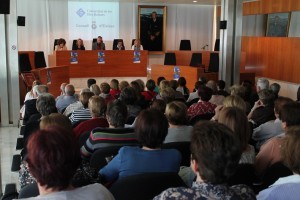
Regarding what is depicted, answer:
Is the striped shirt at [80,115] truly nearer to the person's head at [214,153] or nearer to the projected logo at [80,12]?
the person's head at [214,153]

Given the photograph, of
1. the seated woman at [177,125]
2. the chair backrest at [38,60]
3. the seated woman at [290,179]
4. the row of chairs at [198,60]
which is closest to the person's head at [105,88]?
the seated woman at [177,125]

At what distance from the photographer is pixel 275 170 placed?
254 cm

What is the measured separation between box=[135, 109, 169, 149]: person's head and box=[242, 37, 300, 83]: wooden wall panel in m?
9.24

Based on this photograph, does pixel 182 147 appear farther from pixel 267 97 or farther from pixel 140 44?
pixel 140 44

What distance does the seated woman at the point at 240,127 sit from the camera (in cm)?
275

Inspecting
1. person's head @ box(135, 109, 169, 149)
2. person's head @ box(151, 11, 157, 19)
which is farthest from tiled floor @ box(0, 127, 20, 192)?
person's head @ box(151, 11, 157, 19)

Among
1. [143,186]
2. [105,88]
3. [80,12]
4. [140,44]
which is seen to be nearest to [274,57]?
[140,44]

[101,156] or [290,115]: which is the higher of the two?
[290,115]

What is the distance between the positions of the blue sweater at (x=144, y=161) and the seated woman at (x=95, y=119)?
61.0 inches

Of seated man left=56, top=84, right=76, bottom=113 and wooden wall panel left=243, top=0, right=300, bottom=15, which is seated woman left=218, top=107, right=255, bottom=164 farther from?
wooden wall panel left=243, top=0, right=300, bottom=15

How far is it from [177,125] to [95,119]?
89 cm

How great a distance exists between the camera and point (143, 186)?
6.97 ft

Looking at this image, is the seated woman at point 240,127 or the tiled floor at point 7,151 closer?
the seated woman at point 240,127

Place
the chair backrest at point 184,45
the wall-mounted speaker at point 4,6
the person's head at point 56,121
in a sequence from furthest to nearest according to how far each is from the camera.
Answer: the chair backrest at point 184,45, the wall-mounted speaker at point 4,6, the person's head at point 56,121
